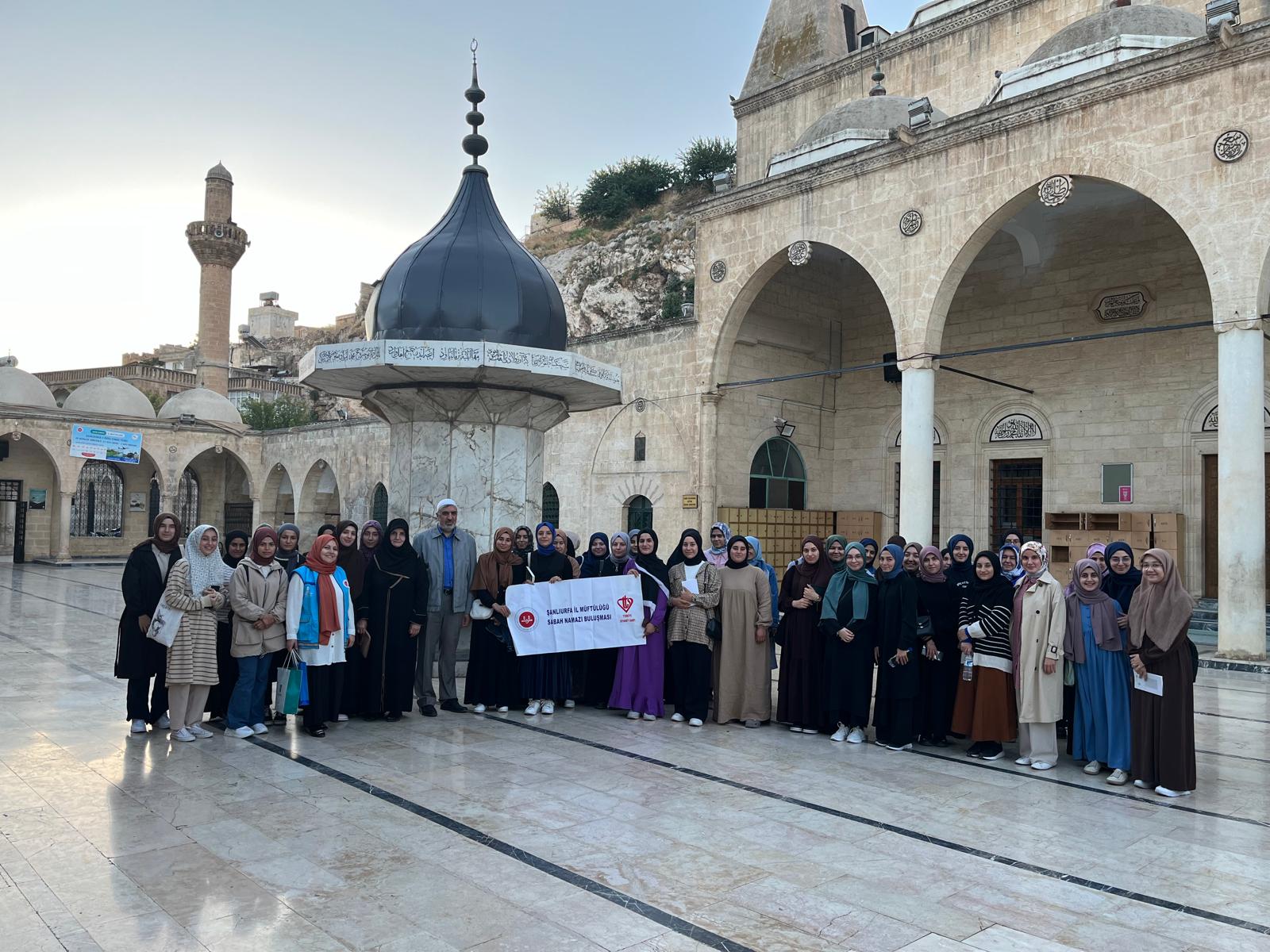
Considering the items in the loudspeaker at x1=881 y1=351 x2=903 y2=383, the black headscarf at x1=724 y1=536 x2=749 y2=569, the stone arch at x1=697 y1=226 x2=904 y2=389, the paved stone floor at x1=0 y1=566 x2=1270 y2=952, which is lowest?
the paved stone floor at x1=0 y1=566 x2=1270 y2=952

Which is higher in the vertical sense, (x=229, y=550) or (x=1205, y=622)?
(x=229, y=550)

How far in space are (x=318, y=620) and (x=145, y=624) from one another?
95 cm

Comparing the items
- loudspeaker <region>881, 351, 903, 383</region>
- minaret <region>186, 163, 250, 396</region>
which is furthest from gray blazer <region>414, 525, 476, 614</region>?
minaret <region>186, 163, 250, 396</region>

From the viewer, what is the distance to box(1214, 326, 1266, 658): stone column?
357 inches

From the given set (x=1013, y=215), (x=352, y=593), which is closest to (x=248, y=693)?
(x=352, y=593)

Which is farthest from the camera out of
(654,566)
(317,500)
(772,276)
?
(317,500)

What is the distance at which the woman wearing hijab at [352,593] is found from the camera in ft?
18.7

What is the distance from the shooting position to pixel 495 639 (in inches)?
241

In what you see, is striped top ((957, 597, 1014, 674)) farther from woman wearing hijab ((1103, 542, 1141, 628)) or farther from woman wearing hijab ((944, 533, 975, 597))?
woman wearing hijab ((1103, 542, 1141, 628))

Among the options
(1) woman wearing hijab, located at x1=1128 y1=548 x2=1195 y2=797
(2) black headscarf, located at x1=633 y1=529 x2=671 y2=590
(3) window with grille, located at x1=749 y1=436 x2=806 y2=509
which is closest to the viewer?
(1) woman wearing hijab, located at x1=1128 y1=548 x2=1195 y2=797

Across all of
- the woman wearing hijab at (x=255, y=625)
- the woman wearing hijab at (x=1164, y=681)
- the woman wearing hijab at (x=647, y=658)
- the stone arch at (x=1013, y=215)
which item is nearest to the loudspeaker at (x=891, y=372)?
the stone arch at (x=1013, y=215)

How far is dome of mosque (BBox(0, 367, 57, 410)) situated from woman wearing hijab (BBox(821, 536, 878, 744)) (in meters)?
23.9

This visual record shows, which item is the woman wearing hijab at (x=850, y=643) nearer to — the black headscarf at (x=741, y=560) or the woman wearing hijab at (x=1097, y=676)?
the black headscarf at (x=741, y=560)

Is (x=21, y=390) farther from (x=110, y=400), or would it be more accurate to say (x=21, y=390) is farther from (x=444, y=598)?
(x=444, y=598)
